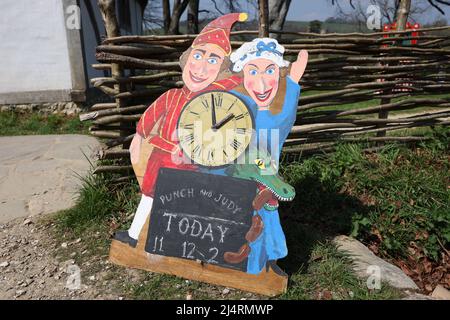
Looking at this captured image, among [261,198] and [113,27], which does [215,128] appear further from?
[113,27]

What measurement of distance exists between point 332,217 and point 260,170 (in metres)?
1.11

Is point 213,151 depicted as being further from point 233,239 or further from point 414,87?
point 414,87

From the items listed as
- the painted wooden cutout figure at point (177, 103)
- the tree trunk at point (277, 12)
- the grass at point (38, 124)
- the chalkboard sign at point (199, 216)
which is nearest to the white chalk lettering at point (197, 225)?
the chalkboard sign at point (199, 216)

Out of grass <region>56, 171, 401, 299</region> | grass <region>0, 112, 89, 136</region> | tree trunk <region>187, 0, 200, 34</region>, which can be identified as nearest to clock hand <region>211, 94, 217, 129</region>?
grass <region>56, 171, 401, 299</region>

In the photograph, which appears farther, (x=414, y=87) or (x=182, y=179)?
(x=414, y=87)

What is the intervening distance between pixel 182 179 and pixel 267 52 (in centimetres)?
91

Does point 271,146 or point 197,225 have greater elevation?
point 271,146

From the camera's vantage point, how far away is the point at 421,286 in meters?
2.59

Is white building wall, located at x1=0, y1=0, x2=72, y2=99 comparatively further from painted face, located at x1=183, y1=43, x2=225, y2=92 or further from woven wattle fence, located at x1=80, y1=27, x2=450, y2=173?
painted face, located at x1=183, y1=43, x2=225, y2=92

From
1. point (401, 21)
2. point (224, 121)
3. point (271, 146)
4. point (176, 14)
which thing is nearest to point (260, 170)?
point (271, 146)

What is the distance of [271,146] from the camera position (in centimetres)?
214
